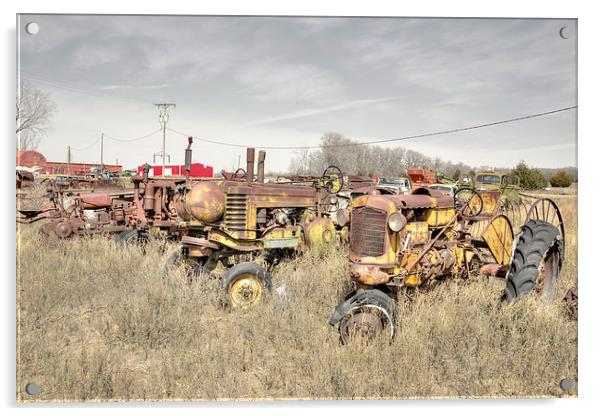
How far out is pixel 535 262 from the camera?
360 centimetres

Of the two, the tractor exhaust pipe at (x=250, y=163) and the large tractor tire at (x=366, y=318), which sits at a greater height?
the tractor exhaust pipe at (x=250, y=163)

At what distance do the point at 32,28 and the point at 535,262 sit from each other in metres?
4.43

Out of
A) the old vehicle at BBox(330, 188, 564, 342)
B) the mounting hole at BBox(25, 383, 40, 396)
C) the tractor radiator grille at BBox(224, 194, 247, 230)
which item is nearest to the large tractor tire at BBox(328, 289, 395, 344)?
the old vehicle at BBox(330, 188, 564, 342)

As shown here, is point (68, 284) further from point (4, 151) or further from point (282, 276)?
point (282, 276)

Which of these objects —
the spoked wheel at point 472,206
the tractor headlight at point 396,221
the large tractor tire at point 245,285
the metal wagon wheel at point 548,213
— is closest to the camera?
the tractor headlight at point 396,221

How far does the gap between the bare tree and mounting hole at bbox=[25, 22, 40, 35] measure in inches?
14.3

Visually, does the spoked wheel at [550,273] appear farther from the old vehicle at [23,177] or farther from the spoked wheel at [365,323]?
the old vehicle at [23,177]

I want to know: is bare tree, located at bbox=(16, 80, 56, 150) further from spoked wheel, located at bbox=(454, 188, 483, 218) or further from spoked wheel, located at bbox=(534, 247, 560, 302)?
spoked wheel, located at bbox=(534, 247, 560, 302)

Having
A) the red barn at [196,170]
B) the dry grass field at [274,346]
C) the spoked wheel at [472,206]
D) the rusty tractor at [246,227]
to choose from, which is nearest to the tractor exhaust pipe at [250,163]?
the rusty tractor at [246,227]

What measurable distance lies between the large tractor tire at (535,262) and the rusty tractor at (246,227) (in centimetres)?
241

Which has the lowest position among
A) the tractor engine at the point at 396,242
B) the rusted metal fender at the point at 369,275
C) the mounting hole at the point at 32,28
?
the rusted metal fender at the point at 369,275

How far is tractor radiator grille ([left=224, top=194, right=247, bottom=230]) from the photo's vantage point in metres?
4.69

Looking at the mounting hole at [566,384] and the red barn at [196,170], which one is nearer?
the mounting hole at [566,384]

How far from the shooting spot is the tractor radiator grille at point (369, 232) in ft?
11.8
